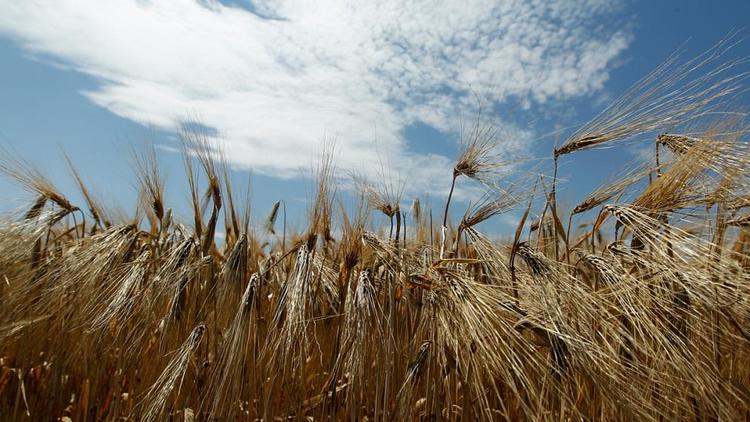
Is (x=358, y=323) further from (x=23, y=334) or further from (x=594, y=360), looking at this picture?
(x=23, y=334)

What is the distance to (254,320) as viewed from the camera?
1.91 metres

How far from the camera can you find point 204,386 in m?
2.09

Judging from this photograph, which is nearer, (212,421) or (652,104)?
(212,421)

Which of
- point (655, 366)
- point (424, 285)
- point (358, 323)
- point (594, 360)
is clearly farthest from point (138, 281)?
point (655, 366)

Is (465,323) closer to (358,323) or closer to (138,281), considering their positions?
(358,323)

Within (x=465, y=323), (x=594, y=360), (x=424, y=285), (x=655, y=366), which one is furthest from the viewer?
Answer: (x=655, y=366)

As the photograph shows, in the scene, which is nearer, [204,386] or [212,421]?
[212,421]

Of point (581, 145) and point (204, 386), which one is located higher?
point (581, 145)

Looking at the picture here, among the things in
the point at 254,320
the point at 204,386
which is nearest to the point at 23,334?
the point at 204,386

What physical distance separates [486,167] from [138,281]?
4.70ft

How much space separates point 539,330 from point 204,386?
4.10 feet

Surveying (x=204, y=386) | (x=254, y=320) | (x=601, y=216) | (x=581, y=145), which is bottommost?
(x=204, y=386)

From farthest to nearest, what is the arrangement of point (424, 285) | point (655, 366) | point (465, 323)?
point (655, 366)
point (424, 285)
point (465, 323)

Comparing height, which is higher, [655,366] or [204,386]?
[655,366]
